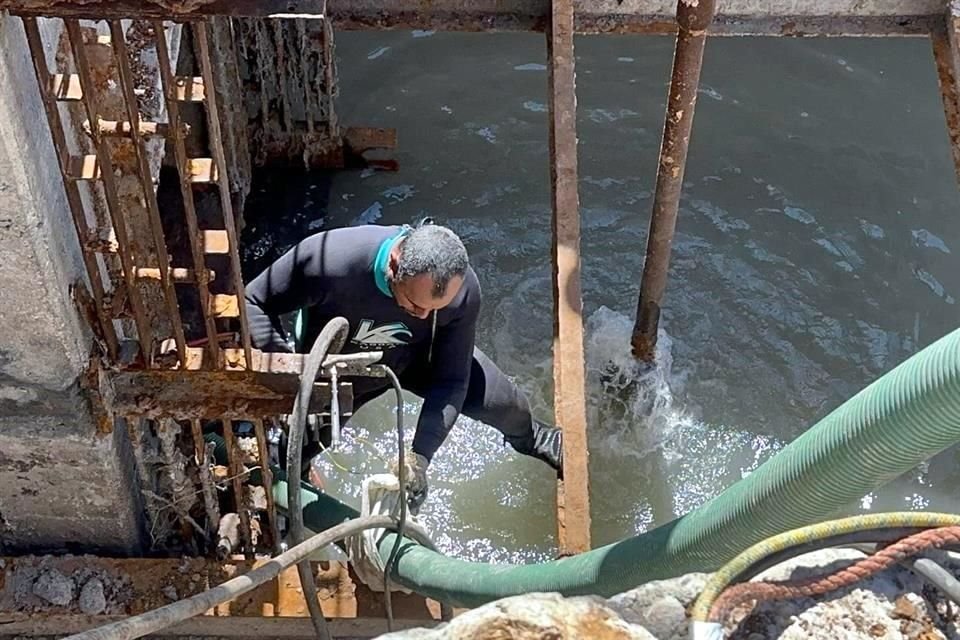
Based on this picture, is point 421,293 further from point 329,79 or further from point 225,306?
point 329,79

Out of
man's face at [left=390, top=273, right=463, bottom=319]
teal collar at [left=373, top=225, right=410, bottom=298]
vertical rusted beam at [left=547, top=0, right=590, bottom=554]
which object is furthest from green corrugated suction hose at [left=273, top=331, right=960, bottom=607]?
teal collar at [left=373, top=225, right=410, bottom=298]

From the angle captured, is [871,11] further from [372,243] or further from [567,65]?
[372,243]

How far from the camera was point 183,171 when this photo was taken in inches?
98.0

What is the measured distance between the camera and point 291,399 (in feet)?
9.98

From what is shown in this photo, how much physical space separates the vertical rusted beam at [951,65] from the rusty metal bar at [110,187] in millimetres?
3703

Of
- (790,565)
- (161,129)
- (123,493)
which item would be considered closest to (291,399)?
(123,493)

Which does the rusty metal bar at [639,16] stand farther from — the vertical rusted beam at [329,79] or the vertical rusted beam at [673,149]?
the vertical rusted beam at [329,79]

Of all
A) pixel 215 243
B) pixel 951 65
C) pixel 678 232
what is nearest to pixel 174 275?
pixel 215 243

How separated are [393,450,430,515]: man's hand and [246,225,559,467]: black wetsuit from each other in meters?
0.07

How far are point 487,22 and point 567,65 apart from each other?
50cm

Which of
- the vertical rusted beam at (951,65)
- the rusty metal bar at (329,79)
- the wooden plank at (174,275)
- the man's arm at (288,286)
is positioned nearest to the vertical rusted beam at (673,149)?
the vertical rusted beam at (951,65)

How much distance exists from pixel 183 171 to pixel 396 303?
4.04ft

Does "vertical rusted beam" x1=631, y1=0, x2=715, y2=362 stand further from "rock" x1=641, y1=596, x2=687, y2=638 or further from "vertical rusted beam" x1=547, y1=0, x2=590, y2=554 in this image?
"rock" x1=641, y1=596, x2=687, y2=638

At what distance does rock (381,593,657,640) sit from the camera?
4.61 ft
